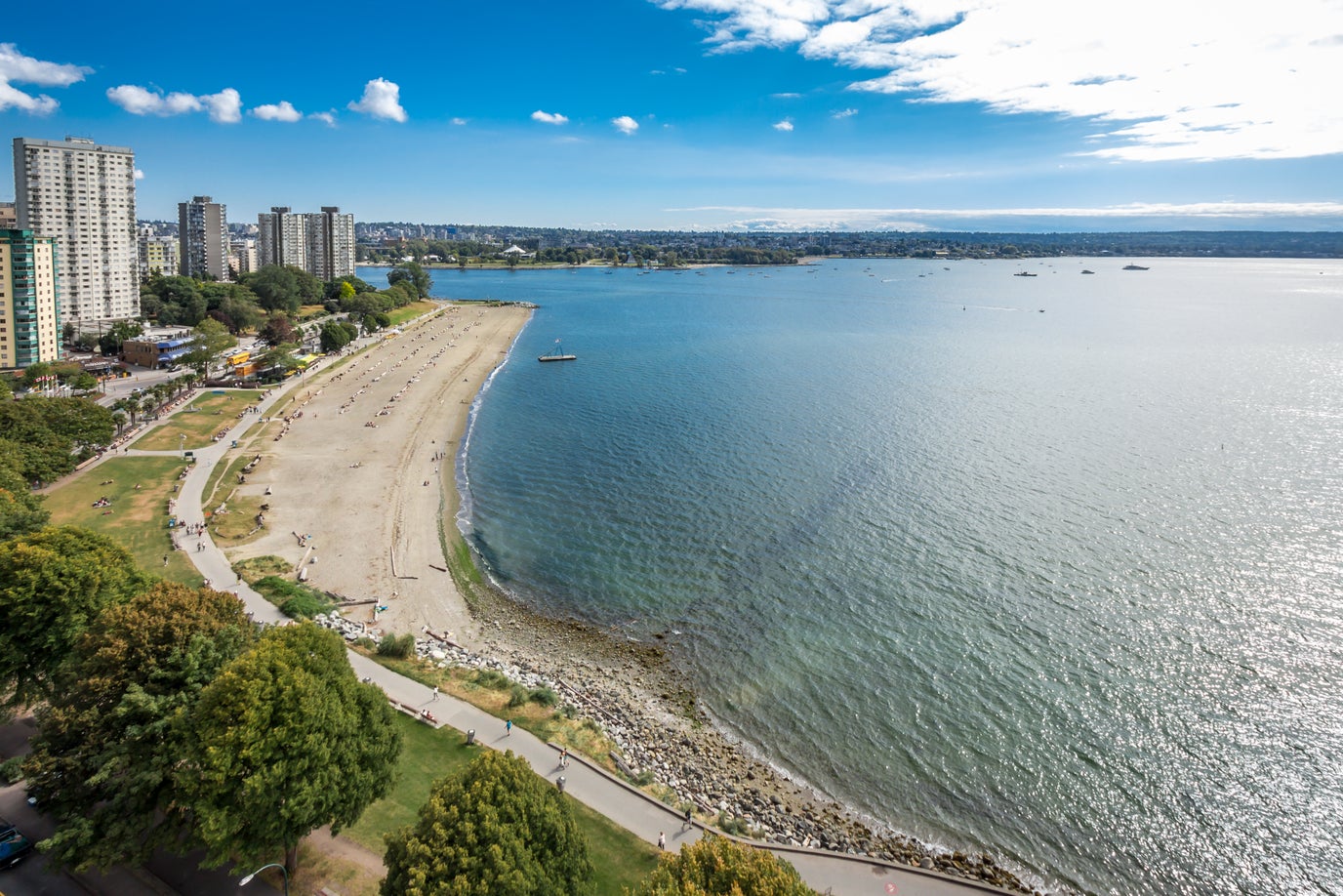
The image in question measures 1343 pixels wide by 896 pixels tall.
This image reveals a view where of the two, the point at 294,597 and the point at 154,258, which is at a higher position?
the point at 154,258

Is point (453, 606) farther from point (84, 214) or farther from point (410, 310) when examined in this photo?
point (410, 310)

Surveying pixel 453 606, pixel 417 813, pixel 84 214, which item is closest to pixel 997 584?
pixel 453 606

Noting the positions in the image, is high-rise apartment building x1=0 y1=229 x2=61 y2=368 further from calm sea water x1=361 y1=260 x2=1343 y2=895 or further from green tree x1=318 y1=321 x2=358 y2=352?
calm sea water x1=361 y1=260 x2=1343 y2=895

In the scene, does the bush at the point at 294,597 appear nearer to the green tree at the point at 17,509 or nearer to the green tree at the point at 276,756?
the green tree at the point at 17,509

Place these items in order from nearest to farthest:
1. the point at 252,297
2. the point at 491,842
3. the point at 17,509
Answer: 1. the point at 491,842
2. the point at 17,509
3. the point at 252,297

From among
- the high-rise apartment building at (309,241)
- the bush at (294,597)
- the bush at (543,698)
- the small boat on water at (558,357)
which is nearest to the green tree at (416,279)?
the high-rise apartment building at (309,241)

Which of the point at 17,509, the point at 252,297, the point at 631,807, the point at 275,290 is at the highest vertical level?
the point at 275,290
